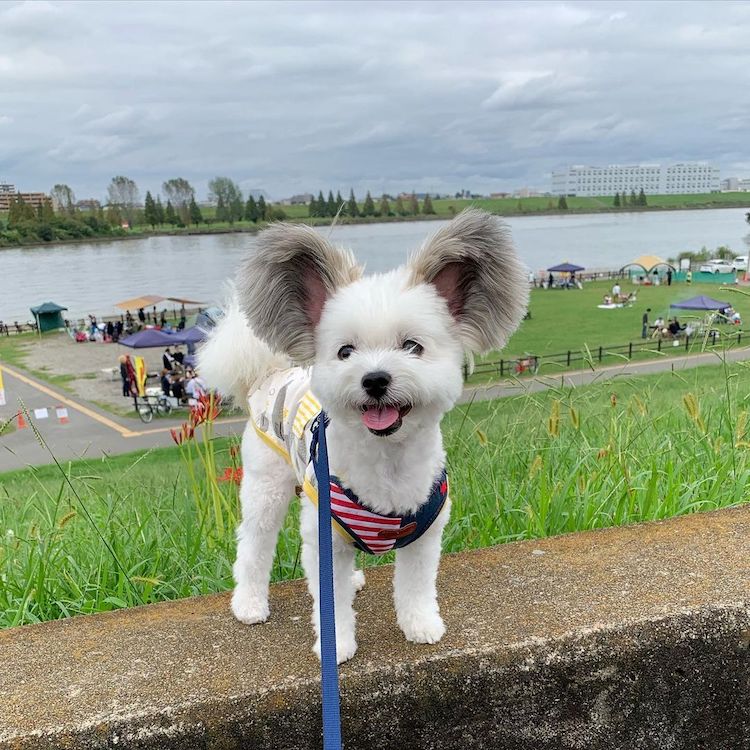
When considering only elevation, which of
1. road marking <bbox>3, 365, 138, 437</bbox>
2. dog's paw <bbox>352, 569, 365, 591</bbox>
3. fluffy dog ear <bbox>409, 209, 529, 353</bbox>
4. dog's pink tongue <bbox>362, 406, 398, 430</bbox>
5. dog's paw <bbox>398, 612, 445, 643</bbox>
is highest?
fluffy dog ear <bbox>409, 209, 529, 353</bbox>

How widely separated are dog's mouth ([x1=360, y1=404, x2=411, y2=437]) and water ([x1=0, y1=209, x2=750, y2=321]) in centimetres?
3746

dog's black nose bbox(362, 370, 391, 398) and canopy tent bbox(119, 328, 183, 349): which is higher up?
dog's black nose bbox(362, 370, 391, 398)

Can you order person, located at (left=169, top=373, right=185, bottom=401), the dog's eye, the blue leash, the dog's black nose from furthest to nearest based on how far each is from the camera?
person, located at (left=169, top=373, right=185, bottom=401), the dog's eye, the dog's black nose, the blue leash

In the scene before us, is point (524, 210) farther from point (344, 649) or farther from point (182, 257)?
point (344, 649)

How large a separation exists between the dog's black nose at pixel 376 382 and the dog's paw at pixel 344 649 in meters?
0.79

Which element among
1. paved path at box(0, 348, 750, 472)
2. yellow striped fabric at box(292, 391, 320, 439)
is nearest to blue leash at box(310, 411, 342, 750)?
yellow striped fabric at box(292, 391, 320, 439)

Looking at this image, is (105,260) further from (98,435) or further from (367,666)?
(367,666)

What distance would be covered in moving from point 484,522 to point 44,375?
36.5m

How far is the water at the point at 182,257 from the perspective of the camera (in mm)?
75812

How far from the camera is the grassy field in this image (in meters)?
2.61

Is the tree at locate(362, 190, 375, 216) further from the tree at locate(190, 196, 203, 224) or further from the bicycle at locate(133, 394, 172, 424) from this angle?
the bicycle at locate(133, 394, 172, 424)

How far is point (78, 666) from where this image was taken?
193 cm

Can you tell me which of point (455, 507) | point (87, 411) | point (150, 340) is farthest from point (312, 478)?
point (150, 340)

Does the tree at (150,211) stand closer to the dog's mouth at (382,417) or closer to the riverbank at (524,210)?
the riverbank at (524,210)
